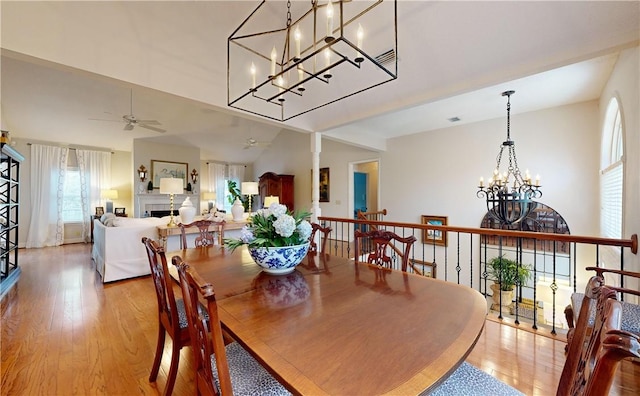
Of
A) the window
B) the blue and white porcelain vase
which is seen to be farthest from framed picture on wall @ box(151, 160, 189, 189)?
the blue and white porcelain vase

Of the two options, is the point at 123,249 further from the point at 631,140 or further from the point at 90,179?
the point at 631,140

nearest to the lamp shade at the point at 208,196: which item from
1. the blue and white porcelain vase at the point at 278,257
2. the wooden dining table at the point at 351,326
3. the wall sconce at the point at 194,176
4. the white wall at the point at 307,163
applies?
the wall sconce at the point at 194,176

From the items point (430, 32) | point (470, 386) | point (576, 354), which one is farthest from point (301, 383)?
point (430, 32)

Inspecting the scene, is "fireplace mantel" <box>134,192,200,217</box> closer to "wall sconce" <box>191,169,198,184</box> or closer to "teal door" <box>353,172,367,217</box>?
"wall sconce" <box>191,169,198,184</box>

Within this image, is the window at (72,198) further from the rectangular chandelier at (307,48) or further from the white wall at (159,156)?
the rectangular chandelier at (307,48)

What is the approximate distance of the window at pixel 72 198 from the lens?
657 centimetres

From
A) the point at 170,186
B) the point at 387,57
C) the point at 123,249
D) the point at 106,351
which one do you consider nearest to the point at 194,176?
the point at 170,186

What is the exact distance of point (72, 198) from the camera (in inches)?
263

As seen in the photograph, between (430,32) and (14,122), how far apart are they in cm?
817

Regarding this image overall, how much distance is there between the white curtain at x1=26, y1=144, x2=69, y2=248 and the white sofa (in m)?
3.93

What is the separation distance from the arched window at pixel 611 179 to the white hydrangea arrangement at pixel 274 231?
3342mm

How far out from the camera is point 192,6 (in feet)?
8.21

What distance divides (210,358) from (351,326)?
1.75 ft

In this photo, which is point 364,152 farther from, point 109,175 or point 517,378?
point 109,175
